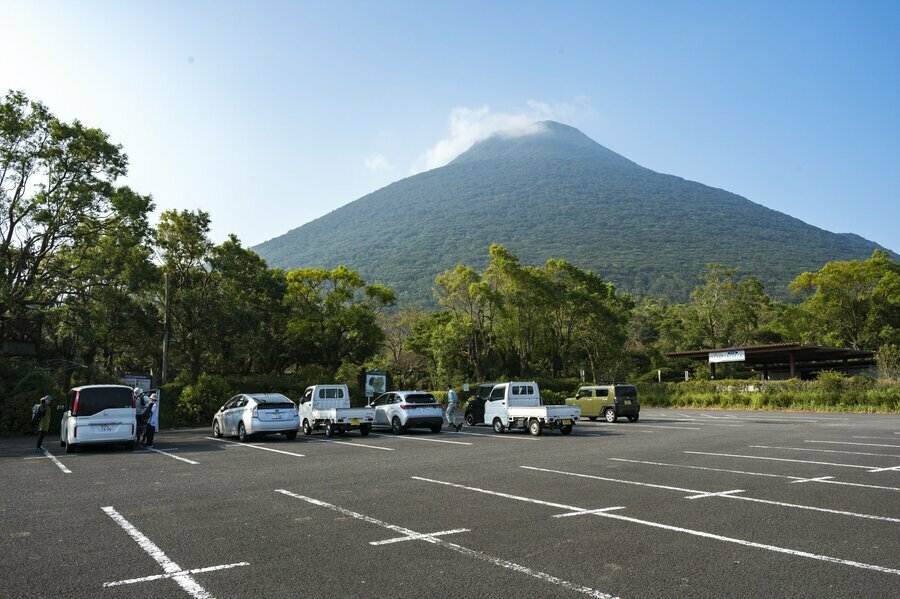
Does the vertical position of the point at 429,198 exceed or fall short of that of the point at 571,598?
it exceeds it

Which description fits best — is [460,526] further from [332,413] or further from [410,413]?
[410,413]

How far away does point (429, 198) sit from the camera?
185 m

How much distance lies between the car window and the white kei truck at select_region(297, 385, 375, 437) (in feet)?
18.5

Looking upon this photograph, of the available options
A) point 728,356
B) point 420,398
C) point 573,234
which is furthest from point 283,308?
point 573,234

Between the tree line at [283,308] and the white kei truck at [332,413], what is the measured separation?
877 cm

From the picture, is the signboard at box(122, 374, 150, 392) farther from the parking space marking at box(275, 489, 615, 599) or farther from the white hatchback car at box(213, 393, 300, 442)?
the parking space marking at box(275, 489, 615, 599)

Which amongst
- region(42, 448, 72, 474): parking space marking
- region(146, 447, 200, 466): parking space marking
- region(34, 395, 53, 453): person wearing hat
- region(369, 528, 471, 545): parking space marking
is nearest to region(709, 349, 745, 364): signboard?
region(146, 447, 200, 466): parking space marking

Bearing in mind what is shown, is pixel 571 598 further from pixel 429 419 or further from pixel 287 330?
pixel 287 330

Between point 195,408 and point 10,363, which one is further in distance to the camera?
point 195,408

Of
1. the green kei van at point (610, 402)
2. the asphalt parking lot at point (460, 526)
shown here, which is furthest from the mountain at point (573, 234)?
the asphalt parking lot at point (460, 526)

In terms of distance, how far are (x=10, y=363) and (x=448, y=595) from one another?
79.7ft

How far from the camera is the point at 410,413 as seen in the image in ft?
66.7

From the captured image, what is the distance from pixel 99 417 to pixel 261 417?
13.3 feet

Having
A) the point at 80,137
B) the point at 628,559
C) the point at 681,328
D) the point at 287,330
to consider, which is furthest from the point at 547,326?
the point at 628,559
